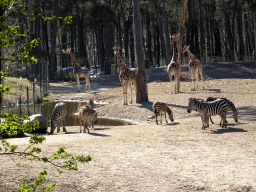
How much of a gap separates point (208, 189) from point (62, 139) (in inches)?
193

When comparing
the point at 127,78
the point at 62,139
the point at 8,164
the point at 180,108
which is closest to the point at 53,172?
the point at 8,164

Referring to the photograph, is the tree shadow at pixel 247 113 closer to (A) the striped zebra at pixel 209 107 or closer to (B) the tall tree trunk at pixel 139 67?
(A) the striped zebra at pixel 209 107

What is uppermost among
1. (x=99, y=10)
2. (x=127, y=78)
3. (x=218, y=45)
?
(x=99, y=10)

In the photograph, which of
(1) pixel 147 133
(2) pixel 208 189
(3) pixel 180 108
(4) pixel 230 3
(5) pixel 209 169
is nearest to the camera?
(2) pixel 208 189

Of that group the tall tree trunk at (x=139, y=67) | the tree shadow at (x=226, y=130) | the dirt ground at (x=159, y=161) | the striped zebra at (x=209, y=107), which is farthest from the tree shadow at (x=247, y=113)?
the tall tree trunk at (x=139, y=67)

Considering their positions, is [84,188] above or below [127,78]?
below

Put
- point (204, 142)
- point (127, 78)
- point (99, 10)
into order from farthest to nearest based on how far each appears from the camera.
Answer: point (99, 10), point (127, 78), point (204, 142)

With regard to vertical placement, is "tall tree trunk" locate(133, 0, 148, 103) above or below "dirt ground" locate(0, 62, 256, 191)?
above

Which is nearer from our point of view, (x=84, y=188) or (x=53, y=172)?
(x=84, y=188)

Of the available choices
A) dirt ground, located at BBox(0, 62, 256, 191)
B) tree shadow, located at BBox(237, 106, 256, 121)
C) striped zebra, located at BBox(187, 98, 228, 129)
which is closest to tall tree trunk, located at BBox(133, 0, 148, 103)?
tree shadow, located at BBox(237, 106, 256, 121)

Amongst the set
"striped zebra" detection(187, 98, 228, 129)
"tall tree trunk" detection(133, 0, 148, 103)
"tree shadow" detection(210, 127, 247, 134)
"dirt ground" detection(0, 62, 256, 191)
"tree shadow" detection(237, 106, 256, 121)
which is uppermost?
"tall tree trunk" detection(133, 0, 148, 103)

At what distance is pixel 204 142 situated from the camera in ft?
28.2

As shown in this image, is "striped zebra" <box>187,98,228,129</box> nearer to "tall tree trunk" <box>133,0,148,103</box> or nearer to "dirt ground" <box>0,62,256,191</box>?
"dirt ground" <box>0,62,256,191</box>

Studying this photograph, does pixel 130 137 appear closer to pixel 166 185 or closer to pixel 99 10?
pixel 166 185
